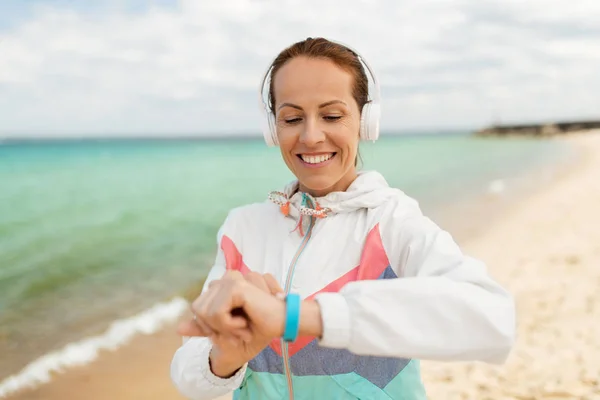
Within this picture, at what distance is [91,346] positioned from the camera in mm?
6109

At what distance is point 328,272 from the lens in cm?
196

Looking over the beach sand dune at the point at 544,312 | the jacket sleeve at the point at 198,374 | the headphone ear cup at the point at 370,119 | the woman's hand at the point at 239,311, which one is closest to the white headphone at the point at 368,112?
the headphone ear cup at the point at 370,119

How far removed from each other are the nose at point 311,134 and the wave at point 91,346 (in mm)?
4609

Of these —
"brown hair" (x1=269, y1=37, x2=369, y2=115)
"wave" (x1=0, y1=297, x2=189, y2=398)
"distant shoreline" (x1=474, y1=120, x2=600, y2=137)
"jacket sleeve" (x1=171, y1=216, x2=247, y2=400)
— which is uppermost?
"brown hair" (x1=269, y1=37, x2=369, y2=115)

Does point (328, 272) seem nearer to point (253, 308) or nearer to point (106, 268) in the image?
point (253, 308)

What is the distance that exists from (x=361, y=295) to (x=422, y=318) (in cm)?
17

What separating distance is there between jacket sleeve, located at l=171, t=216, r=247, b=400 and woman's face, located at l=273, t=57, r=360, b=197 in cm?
Answer: 58

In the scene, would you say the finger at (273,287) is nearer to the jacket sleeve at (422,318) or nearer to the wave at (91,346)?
the jacket sleeve at (422,318)

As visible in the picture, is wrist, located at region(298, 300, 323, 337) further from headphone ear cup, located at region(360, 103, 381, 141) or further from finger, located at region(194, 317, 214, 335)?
headphone ear cup, located at region(360, 103, 381, 141)

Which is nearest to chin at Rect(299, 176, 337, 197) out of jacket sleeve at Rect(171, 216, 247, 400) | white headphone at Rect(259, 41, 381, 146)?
white headphone at Rect(259, 41, 381, 146)

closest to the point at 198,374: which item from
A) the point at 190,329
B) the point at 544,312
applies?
the point at 190,329

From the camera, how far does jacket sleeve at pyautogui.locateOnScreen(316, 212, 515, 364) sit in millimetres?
1437

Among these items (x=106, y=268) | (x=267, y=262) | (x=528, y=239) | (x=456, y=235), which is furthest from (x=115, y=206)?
(x=267, y=262)

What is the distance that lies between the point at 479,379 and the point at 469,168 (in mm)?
23296
